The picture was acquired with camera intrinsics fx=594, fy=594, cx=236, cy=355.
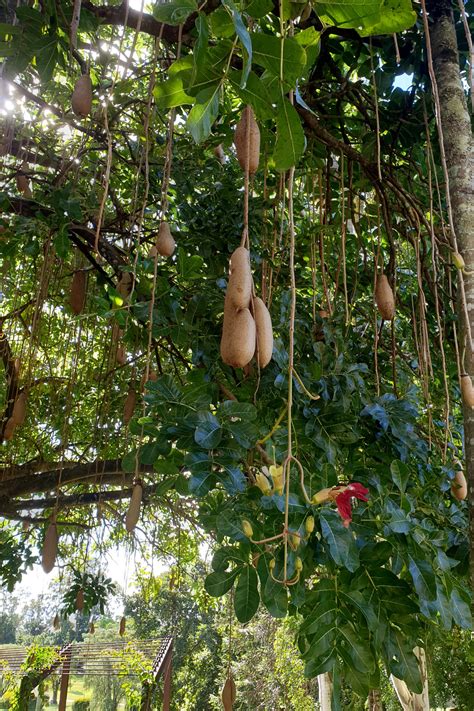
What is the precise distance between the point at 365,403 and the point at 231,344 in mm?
881

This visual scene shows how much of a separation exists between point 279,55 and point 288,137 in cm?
7

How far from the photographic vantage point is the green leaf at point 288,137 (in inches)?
22.7

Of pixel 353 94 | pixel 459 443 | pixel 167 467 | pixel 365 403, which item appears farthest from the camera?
pixel 459 443

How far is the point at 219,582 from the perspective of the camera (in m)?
0.96

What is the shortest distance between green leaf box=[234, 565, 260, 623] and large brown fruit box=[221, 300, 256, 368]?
558 millimetres

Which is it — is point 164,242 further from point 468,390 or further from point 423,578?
point 423,578

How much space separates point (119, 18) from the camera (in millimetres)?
1396

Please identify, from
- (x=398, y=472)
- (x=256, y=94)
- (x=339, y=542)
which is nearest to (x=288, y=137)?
(x=256, y=94)

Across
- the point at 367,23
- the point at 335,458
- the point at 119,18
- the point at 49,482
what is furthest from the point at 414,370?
the point at 49,482

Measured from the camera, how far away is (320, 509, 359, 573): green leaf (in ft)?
2.80

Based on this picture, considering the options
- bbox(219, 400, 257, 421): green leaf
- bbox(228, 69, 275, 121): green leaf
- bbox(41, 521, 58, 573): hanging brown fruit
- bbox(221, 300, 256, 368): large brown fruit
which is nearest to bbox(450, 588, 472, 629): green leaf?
bbox(219, 400, 257, 421): green leaf

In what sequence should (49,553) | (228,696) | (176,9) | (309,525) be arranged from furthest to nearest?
(49,553) → (228,696) → (309,525) → (176,9)

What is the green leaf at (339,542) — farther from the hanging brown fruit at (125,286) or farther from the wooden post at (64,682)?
the wooden post at (64,682)

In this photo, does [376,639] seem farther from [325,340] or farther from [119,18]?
[119,18]
